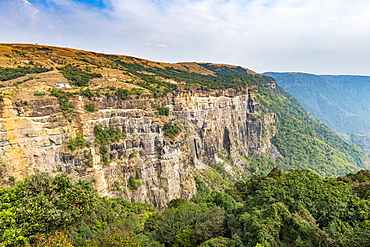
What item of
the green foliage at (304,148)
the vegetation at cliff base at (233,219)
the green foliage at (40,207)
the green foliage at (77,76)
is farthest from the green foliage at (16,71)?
the green foliage at (304,148)

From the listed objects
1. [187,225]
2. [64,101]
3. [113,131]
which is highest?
[64,101]

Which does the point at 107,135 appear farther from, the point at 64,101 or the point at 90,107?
the point at 64,101

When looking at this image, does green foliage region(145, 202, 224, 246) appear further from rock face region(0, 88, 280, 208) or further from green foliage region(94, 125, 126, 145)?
green foliage region(94, 125, 126, 145)

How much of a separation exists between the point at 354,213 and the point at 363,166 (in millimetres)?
123625

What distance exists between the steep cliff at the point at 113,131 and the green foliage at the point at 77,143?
0.57 ft

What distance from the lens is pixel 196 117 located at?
2795 inches

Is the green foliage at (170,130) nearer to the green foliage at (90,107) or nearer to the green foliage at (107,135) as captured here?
the green foliage at (107,135)

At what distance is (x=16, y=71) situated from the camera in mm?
45531

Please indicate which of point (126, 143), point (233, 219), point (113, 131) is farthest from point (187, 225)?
point (113, 131)

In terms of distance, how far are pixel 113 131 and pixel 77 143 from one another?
8.05 m

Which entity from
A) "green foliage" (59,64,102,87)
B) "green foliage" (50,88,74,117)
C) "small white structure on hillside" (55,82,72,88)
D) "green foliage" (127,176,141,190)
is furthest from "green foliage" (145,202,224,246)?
"green foliage" (59,64,102,87)

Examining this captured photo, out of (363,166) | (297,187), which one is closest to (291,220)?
(297,187)

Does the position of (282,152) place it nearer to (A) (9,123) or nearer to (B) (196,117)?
(B) (196,117)

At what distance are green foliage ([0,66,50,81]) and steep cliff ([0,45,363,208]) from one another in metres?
0.20
